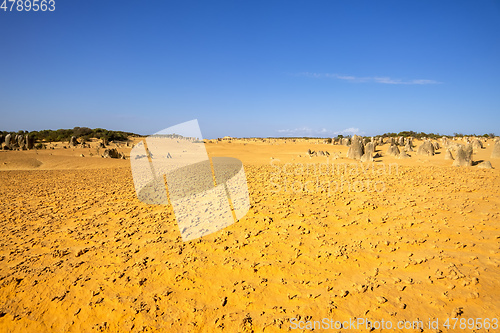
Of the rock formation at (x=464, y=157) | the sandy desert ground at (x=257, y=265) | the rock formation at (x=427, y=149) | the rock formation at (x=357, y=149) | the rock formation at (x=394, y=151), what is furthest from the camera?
the rock formation at (x=394, y=151)

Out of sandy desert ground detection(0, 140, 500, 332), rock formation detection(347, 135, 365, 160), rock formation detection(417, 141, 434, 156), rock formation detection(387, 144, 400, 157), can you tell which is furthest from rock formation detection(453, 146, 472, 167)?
sandy desert ground detection(0, 140, 500, 332)

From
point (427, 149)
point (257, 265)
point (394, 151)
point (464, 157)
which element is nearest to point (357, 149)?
point (394, 151)

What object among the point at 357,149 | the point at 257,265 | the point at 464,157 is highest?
the point at 357,149

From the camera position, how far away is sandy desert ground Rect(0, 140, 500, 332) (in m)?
2.61

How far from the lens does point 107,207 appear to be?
18.8 ft

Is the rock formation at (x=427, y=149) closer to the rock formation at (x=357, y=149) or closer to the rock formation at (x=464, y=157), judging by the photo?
the rock formation at (x=357, y=149)

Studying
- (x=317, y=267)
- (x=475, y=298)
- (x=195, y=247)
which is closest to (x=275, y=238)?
(x=317, y=267)

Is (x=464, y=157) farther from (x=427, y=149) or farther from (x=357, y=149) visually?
(x=357, y=149)

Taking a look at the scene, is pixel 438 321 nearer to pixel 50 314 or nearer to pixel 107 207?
pixel 50 314

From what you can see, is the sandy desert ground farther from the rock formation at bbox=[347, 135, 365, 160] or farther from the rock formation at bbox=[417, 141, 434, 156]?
the rock formation at bbox=[417, 141, 434, 156]

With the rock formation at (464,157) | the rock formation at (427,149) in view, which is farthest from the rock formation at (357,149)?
the rock formation at (464,157)

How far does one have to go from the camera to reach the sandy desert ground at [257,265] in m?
2.61

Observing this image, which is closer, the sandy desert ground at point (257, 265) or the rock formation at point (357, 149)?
the sandy desert ground at point (257, 265)

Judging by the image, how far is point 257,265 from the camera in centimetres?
338
